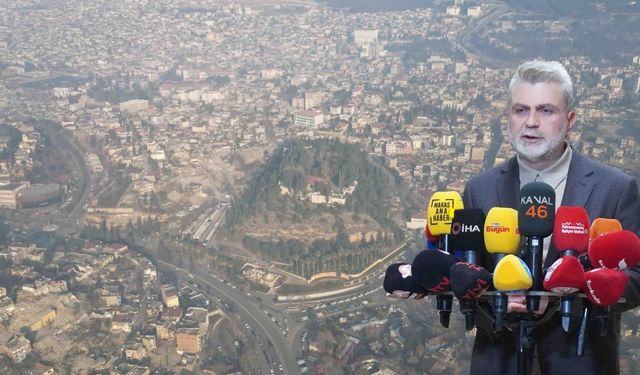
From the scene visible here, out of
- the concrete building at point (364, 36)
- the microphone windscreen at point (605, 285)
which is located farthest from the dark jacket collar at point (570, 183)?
the concrete building at point (364, 36)

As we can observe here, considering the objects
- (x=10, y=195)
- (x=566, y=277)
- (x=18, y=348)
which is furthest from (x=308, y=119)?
(x=566, y=277)

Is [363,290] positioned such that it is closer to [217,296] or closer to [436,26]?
[217,296]

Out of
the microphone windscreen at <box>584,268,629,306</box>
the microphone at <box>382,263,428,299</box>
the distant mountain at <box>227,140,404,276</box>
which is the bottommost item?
the distant mountain at <box>227,140,404,276</box>

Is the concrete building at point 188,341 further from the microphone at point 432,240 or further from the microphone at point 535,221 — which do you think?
the microphone at point 535,221

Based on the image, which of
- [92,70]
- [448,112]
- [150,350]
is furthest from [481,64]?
[150,350]

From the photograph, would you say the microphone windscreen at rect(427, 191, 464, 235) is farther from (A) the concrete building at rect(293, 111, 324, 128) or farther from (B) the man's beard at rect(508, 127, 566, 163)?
(A) the concrete building at rect(293, 111, 324, 128)

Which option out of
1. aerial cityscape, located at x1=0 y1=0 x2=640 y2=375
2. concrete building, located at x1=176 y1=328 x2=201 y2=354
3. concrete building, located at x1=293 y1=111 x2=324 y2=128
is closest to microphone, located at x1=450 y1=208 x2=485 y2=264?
aerial cityscape, located at x1=0 y1=0 x2=640 y2=375
